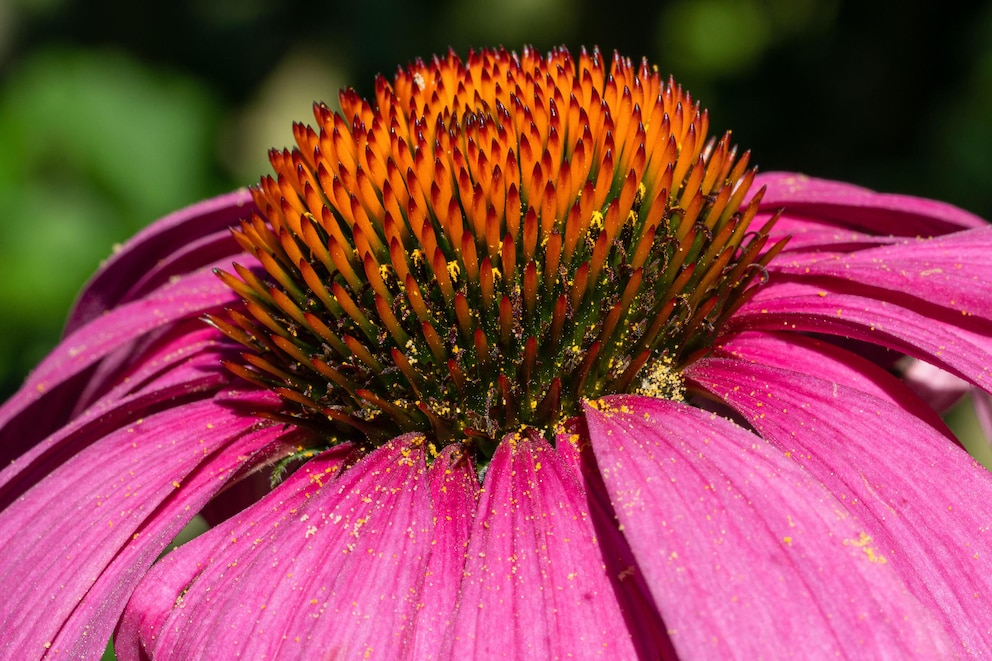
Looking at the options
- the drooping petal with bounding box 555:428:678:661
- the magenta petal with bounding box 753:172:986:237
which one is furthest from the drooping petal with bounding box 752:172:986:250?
the drooping petal with bounding box 555:428:678:661

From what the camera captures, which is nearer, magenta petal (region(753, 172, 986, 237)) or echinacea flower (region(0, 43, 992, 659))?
echinacea flower (region(0, 43, 992, 659))

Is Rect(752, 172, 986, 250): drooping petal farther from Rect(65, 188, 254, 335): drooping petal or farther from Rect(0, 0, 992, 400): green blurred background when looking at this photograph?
Rect(0, 0, 992, 400): green blurred background

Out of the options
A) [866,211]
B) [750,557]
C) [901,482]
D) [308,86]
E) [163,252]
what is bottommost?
[750,557]

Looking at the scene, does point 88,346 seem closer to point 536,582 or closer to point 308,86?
point 536,582

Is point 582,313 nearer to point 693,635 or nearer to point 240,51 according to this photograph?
point 693,635

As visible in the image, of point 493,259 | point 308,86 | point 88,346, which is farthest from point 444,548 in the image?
point 308,86
